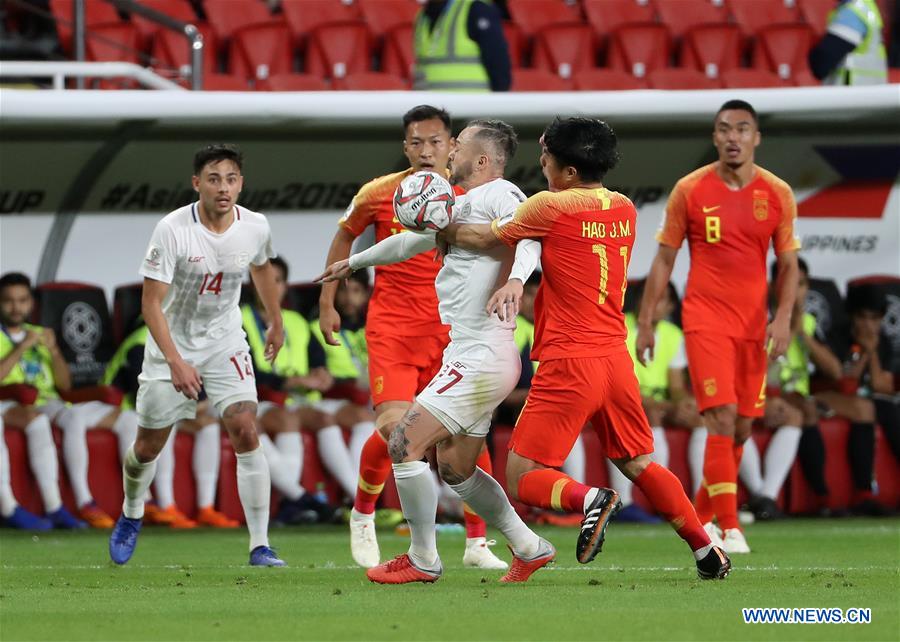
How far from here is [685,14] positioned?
15938mm

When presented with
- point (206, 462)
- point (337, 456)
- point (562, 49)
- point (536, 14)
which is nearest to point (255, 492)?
point (206, 462)

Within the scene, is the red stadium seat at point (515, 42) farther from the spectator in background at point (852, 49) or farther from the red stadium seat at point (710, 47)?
the spectator in background at point (852, 49)

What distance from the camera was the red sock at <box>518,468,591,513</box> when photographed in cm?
680

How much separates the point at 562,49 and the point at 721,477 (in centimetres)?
654

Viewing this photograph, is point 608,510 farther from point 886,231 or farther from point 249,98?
point 886,231

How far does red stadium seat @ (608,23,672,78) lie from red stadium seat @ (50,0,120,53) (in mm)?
4071

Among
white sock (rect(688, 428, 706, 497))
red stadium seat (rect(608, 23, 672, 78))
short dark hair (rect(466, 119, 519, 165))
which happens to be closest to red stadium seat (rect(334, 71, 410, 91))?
red stadium seat (rect(608, 23, 672, 78))

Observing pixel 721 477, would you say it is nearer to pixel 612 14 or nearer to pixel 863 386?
pixel 863 386

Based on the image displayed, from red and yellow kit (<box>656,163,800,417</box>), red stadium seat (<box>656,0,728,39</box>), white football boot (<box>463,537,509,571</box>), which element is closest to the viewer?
white football boot (<box>463,537,509,571</box>)

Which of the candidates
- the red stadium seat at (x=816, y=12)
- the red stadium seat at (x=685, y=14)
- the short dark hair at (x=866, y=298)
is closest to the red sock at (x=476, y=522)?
the short dark hair at (x=866, y=298)

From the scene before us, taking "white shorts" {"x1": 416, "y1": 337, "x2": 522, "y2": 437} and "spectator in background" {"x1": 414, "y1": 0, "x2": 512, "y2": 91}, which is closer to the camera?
"white shorts" {"x1": 416, "y1": 337, "x2": 522, "y2": 437}

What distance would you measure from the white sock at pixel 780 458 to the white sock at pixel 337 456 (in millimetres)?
2879

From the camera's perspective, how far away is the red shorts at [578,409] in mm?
6957

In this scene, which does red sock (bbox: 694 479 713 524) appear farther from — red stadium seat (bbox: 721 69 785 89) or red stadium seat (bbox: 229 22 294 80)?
red stadium seat (bbox: 229 22 294 80)
